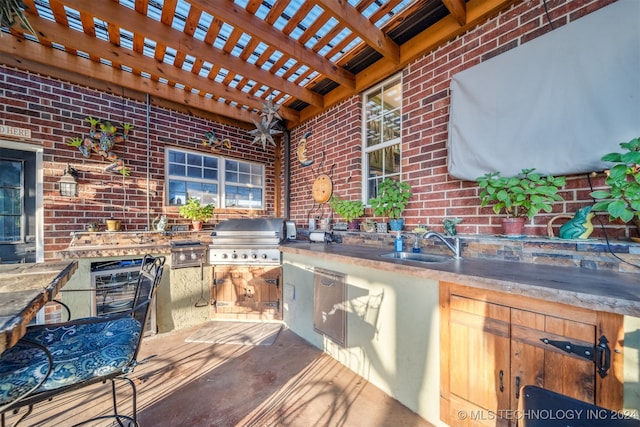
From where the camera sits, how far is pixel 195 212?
9.89ft

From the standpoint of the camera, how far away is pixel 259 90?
309 centimetres

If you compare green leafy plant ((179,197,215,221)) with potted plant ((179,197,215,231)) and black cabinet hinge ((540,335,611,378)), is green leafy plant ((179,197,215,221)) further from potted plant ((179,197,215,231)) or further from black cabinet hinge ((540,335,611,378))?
black cabinet hinge ((540,335,611,378))

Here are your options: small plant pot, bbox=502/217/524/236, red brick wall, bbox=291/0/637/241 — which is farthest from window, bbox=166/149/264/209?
small plant pot, bbox=502/217/524/236

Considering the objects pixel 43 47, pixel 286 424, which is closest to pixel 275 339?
pixel 286 424

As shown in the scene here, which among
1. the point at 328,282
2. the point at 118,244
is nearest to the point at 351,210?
the point at 328,282

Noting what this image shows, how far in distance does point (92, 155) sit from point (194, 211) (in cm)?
120

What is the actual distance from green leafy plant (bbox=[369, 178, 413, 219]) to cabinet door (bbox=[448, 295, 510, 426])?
106 centimetres

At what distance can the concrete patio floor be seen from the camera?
4.79 ft

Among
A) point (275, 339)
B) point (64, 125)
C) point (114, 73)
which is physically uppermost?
point (114, 73)

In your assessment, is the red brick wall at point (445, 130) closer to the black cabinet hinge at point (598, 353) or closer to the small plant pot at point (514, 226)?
the small plant pot at point (514, 226)

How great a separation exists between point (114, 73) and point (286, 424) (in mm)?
3671

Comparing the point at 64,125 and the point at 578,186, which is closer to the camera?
the point at 578,186

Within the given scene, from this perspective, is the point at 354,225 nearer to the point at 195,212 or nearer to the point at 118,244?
the point at 195,212

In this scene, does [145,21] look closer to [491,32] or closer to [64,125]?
[64,125]
